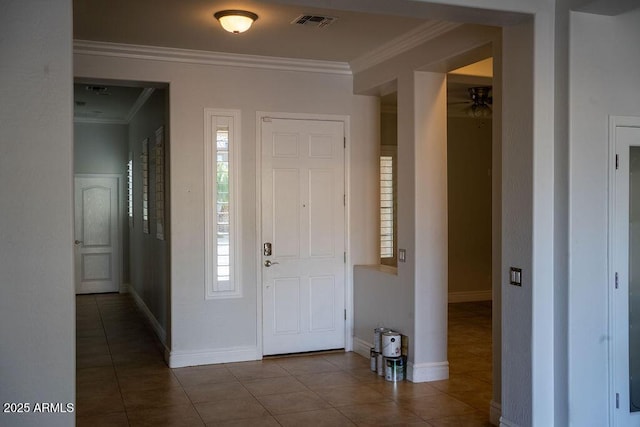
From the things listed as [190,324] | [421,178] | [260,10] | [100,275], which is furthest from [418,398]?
[100,275]

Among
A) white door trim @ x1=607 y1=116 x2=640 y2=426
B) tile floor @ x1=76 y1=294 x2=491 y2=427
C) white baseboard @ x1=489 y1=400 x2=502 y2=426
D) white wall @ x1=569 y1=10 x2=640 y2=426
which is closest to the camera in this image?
white wall @ x1=569 y1=10 x2=640 y2=426

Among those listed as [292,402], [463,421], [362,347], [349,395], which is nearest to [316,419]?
[292,402]

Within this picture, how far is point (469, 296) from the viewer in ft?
30.8

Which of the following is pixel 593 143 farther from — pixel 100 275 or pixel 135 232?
pixel 100 275

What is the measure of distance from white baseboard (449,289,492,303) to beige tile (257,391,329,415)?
4.69 meters

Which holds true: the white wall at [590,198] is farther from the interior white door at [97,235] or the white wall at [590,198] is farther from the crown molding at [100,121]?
the interior white door at [97,235]

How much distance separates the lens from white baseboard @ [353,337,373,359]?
609 cm

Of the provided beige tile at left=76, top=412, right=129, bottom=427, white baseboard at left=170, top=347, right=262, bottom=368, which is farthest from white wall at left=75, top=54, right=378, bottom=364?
beige tile at left=76, top=412, right=129, bottom=427

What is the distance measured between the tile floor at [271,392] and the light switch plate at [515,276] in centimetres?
109

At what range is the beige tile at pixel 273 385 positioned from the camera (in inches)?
200

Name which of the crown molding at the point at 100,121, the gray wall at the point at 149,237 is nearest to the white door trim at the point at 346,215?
the gray wall at the point at 149,237

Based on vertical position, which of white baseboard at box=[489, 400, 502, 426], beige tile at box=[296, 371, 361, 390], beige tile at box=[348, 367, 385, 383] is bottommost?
beige tile at box=[296, 371, 361, 390]

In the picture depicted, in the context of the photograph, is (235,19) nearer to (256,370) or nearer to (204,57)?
(204,57)

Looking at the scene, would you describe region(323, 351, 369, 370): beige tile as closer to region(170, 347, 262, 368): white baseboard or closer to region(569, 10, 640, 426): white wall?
region(170, 347, 262, 368): white baseboard
